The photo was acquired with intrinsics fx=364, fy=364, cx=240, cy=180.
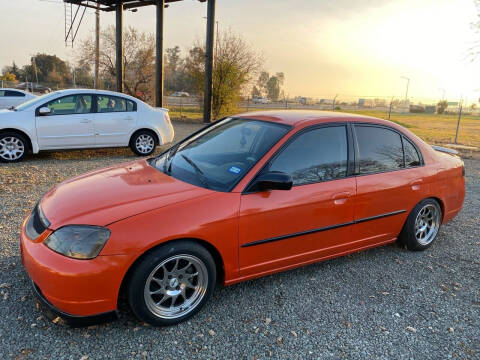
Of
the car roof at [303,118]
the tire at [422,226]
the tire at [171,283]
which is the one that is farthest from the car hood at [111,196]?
the tire at [422,226]

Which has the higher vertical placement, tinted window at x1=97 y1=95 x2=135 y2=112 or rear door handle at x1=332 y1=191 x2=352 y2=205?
tinted window at x1=97 y1=95 x2=135 y2=112

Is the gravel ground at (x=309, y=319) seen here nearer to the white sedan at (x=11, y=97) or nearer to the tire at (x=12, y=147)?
the tire at (x=12, y=147)

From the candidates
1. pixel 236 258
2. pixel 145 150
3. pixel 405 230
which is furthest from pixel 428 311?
pixel 145 150

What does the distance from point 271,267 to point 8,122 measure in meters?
6.78

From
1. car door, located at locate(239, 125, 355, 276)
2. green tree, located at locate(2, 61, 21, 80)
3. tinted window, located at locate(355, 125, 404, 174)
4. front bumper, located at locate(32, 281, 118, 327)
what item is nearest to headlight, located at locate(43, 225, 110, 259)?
front bumper, located at locate(32, 281, 118, 327)

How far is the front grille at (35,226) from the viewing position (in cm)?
264

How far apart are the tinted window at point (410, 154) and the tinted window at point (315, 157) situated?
0.94 m

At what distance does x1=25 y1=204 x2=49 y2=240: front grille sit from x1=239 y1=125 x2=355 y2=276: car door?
57.8 inches

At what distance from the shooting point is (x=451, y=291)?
3449 mm

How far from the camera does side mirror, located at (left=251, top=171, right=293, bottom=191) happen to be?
2.80 meters

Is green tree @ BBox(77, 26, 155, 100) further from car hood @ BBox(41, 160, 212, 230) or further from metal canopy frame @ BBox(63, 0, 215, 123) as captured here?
car hood @ BBox(41, 160, 212, 230)

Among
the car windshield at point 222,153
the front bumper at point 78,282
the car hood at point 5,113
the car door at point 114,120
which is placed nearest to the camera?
the front bumper at point 78,282

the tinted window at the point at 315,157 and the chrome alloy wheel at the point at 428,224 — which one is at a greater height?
the tinted window at the point at 315,157

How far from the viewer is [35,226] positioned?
9.09 feet
